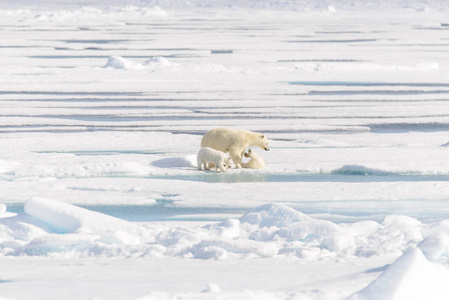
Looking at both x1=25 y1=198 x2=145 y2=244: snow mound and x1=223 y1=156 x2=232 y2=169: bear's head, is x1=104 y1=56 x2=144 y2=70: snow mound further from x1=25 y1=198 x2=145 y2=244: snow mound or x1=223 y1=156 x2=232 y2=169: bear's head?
x1=25 y1=198 x2=145 y2=244: snow mound

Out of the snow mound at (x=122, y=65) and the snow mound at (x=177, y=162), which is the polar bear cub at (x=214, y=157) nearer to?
the snow mound at (x=177, y=162)

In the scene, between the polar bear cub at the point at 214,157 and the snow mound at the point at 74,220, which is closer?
the snow mound at the point at 74,220

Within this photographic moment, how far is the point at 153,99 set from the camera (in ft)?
35.0

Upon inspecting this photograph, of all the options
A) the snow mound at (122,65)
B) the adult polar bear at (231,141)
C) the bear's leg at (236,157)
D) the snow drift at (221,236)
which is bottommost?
the snow drift at (221,236)

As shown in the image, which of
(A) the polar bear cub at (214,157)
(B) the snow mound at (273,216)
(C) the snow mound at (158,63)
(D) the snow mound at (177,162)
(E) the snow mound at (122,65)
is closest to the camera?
(B) the snow mound at (273,216)

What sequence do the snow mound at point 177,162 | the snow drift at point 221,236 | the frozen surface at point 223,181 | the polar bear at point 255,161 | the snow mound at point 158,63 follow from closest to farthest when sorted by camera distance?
the frozen surface at point 223,181, the snow drift at point 221,236, the polar bear at point 255,161, the snow mound at point 177,162, the snow mound at point 158,63

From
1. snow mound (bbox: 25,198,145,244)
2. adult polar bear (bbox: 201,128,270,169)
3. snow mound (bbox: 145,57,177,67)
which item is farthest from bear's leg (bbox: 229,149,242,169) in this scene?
snow mound (bbox: 145,57,177,67)

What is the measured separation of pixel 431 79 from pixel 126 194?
9013 millimetres

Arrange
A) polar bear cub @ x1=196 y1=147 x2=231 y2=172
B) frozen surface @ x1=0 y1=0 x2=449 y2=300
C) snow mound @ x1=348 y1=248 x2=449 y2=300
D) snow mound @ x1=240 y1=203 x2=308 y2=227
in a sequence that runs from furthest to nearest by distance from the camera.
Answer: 1. polar bear cub @ x1=196 y1=147 x2=231 y2=172
2. snow mound @ x1=240 y1=203 x2=308 y2=227
3. frozen surface @ x1=0 y1=0 x2=449 y2=300
4. snow mound @ x1=348 y1=248 x2=449 y2=300

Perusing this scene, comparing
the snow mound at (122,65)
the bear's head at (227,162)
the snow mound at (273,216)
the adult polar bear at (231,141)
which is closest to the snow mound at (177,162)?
A: the adult polar bear at (231,141)

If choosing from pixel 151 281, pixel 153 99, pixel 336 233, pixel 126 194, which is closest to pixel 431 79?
pixel 153 99

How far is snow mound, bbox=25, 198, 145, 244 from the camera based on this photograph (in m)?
3.69

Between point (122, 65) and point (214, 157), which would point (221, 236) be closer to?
point (214, 157)

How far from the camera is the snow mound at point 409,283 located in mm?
2494
